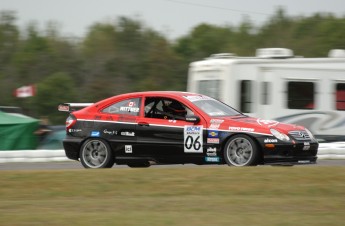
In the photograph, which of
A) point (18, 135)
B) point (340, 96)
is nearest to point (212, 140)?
point (340, 96)

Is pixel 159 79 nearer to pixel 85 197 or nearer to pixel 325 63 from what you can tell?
pixel 325 63

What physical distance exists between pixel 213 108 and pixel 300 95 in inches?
308

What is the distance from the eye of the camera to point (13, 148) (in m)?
21.7

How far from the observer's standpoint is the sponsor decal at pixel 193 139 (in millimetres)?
12750

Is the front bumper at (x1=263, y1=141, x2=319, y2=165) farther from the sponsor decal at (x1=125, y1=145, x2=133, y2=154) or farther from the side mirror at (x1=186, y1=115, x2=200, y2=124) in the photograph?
the sponsor decal at (x1=125, y1=145, x2=133, y2=154)

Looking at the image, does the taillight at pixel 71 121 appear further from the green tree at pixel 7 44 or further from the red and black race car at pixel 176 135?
the green tree at pixel 7 44

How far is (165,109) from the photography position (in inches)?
522

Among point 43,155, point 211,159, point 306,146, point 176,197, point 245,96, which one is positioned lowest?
point 176,197

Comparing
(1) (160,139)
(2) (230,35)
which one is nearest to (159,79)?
(2) (230,35)

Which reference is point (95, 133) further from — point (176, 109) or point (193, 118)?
point (193, 118)

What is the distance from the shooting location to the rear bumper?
13570 mm

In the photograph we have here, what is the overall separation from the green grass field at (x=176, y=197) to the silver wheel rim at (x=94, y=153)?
2092mm

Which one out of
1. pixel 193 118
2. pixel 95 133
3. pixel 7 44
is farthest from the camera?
pixel 7 44

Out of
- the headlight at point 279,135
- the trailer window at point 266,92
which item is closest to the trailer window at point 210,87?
the trailer window at point 266,92
